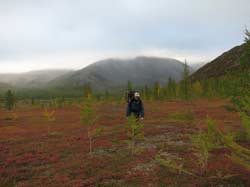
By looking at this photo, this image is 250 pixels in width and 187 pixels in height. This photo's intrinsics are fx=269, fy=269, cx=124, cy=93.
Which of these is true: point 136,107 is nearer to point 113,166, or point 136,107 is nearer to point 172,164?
point 113,166

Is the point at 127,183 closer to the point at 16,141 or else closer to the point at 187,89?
the point at 16,141

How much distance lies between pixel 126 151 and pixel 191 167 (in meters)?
5.82

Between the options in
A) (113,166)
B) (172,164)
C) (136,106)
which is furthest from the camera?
(136,106)

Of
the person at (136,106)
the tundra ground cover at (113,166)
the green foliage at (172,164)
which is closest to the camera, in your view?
the tundra ground cover at (113,166)

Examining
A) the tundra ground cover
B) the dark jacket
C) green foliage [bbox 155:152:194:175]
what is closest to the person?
the dark jacket


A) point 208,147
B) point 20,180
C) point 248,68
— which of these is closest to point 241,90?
point 248,68

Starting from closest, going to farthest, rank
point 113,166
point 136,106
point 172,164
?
point 172,164 < point 113,166 < point 136,106

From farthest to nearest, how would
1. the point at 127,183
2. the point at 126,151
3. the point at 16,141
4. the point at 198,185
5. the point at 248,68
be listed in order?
the point at 16,141 < the point at 126,151 < the point at 248,68 < the point at 127,183 < the point at 198,185

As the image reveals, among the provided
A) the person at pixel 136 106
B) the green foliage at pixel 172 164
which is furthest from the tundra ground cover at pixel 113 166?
the person at pixel 136 106

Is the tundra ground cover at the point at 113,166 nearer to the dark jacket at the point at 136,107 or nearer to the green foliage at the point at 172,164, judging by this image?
the green foliage at the point at 172,164

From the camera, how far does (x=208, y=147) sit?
39.7 ft

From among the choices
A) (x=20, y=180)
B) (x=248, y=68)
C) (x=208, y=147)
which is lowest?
(x=20, y=180)

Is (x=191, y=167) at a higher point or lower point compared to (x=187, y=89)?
lower

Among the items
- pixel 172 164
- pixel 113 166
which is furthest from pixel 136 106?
pixel 172 164
